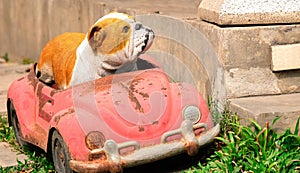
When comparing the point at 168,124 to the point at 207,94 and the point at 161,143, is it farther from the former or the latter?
the point at 207,94

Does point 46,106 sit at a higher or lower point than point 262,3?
lower

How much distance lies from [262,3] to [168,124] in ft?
4.11

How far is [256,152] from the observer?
4008 mm

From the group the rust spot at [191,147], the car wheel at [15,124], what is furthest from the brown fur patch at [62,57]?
the rust spot at [191,147]

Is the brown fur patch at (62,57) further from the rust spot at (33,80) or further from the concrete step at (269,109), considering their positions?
the concrete step at (269,109)

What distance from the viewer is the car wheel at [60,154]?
3.86 m

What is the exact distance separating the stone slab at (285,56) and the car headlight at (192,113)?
0.88m

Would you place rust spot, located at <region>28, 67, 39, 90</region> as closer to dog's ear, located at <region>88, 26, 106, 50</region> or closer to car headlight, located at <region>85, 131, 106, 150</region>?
dog's ear, located at <region>88, 26, 106, 50</region>

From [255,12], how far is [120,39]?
3.37 feet

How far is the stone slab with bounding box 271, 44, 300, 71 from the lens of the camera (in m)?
4.51

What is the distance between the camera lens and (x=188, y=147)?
385 cm

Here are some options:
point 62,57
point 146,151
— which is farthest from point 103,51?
point 146,151

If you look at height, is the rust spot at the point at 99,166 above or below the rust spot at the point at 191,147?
below

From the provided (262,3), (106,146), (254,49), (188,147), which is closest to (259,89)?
(254,49)
